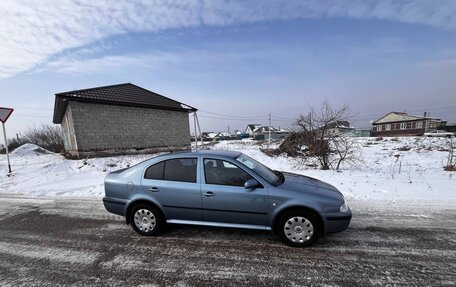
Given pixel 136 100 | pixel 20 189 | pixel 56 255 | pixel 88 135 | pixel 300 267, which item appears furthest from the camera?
pixel 136 100

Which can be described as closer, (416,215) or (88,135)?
(416,215)

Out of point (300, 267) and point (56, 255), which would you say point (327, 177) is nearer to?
point (300, 267)

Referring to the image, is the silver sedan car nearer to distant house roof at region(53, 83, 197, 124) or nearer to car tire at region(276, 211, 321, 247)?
car tire at region(276, 211, 321, 247)

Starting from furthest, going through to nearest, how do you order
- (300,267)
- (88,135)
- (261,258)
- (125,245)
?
1. (88,135)
2. (125,245)
3. (261,258)
4. (300,267)

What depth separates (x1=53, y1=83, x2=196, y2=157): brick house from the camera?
1401 cm

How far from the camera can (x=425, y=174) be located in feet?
27.6

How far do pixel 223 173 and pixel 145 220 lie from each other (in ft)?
5.46

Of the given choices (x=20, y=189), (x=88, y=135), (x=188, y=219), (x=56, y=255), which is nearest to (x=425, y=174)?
(x=188, y=219)

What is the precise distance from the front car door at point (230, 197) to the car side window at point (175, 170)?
0.70ft

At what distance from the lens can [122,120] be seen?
1598 cm

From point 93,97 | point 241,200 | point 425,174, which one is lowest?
point 425,174

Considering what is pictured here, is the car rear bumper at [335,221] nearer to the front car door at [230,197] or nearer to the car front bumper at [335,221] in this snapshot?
the car front bumper at [335,221]

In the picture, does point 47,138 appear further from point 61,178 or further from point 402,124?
point 402,124

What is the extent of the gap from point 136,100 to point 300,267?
1694 cm
